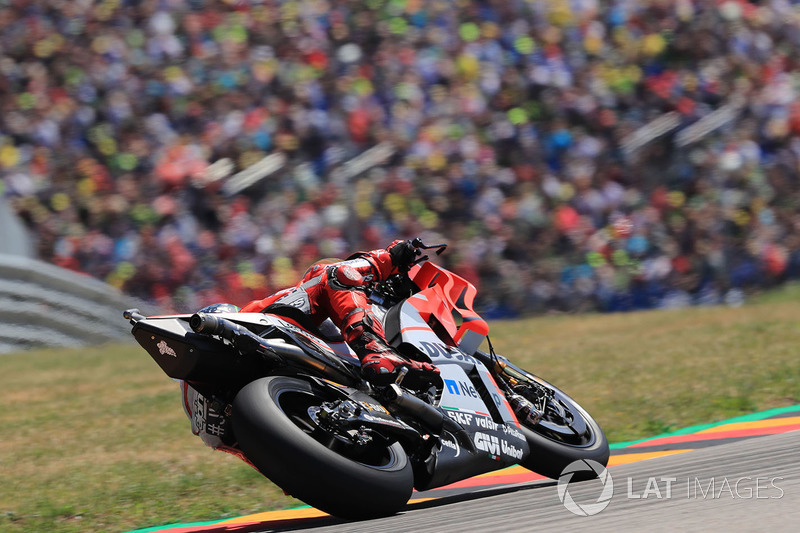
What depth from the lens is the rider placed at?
14.1ft

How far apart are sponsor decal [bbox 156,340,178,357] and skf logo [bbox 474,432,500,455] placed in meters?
1.43

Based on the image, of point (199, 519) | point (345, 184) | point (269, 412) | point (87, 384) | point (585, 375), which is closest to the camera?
point (269, 412)

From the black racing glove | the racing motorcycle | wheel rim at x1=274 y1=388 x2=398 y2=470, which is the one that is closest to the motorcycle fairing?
the racing motorcycle

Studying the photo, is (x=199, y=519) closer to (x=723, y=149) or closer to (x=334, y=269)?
(x=334, y=269)

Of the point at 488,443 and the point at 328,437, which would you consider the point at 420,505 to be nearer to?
the point at 488,443

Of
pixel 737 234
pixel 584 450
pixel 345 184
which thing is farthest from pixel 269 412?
pixel 737 234

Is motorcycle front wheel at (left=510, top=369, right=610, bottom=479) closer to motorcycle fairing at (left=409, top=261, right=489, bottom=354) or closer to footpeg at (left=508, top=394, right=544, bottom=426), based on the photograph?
footpeg at (left=508, top=394, right=544, bottom=426)

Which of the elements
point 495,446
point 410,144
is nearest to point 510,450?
point 495,446

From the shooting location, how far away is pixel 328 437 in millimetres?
3869

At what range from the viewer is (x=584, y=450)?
4934mm

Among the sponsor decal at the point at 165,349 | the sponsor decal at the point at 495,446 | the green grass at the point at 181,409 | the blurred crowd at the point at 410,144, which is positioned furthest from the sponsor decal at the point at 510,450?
the blurred crowd at the point at 410,144

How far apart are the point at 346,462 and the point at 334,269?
42.1 inches

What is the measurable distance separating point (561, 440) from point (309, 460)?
74.6 inches

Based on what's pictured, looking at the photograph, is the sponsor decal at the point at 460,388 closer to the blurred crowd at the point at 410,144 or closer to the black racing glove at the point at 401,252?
the black racing glove at the point at 401,252
